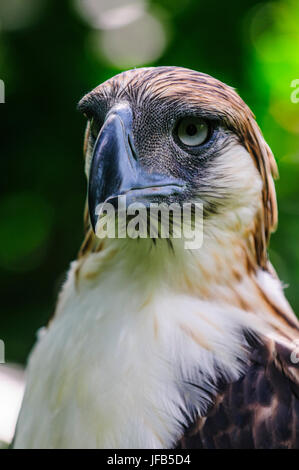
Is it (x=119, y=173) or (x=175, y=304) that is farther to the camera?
(x=175, y=304)

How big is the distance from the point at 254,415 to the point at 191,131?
2.46 ft

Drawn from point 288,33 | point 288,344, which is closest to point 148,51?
point 288,33

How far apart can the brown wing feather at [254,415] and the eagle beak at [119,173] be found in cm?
53

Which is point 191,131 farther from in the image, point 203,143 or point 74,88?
point 74,88

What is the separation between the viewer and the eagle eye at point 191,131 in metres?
1.57

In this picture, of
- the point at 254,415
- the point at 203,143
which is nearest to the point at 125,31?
the point at 203,143

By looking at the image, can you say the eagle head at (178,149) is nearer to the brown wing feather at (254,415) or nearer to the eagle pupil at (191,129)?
the eagle pupil at (191,129)

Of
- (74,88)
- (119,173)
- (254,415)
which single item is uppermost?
(74,88)

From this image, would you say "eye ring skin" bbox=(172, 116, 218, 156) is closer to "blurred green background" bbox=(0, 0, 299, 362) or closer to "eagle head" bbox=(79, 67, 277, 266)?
"eagle head" bbox=(79, 67, 277, 266)

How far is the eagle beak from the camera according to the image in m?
1.43

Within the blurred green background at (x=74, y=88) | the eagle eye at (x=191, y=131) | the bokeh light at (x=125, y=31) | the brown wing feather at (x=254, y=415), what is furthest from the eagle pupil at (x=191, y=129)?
the bokeh light at (x=125, y=31)

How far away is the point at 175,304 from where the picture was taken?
164 centimetres

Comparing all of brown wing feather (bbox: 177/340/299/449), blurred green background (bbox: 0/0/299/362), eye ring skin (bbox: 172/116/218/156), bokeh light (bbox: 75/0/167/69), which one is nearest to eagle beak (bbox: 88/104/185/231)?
eye ring skin (bbox: 172/116/218/156)

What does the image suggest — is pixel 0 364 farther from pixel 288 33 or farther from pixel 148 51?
pixel 288 33
